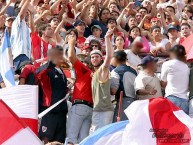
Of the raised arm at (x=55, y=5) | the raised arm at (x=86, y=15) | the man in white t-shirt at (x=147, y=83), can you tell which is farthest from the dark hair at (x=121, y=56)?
the raised arm at (x=55, y=5)

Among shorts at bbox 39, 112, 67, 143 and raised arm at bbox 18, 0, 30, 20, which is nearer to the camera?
shorts at bbox 39, 112, 67, 143

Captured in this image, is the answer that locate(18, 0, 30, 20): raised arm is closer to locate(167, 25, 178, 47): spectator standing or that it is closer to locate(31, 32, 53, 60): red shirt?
locate(31, 32, 53, 60): red shirt

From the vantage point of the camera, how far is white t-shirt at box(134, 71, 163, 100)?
14250 mm

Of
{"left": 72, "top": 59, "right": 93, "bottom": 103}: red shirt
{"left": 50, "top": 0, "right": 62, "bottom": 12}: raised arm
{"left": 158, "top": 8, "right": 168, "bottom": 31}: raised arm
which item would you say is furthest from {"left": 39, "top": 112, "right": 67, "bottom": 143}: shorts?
{"left": 158, "top": 8, "right": 168, "bottom": 31}: raised arm

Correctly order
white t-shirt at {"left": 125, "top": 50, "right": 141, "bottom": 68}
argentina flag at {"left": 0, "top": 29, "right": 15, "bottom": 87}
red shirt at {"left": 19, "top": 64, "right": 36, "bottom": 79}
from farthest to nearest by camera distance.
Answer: white t-shirt at {"left": 125, "top": 50, "right": 141, "bottom": 68}, red shirt at {"left": 19, "top": 64, "right": 36, "bottom": 79}, argentina flag at {"left": 0, "top": 29, "right": 15, "bottom": 87}

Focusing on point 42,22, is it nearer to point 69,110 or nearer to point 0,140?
point 69,110

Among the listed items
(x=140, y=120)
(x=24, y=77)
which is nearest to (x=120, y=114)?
(x=24, y=77)

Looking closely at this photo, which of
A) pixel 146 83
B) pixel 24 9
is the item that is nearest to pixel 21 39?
pixel 24 9

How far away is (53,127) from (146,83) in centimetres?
152

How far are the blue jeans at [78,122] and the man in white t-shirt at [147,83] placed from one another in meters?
0.78

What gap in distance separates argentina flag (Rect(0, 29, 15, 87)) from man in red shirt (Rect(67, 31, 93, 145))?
926 millimetres

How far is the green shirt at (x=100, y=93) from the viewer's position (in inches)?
552

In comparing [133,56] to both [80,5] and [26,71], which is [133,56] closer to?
[26,71]

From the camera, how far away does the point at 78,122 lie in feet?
46.2
